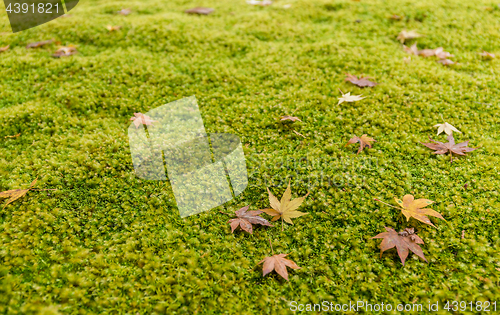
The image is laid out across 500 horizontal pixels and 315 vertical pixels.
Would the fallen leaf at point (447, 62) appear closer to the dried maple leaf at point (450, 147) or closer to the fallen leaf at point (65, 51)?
the dried maple leaf at point (450, 147)

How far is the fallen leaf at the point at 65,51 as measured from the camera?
4.90 meters

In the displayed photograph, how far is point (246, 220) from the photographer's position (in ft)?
9.16

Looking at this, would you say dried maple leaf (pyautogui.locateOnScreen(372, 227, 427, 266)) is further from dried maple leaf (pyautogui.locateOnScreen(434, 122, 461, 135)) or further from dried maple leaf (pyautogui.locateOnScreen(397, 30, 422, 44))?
dried maple leaf (pyautogui.locateOnScreen(397, 30, 422, 44))

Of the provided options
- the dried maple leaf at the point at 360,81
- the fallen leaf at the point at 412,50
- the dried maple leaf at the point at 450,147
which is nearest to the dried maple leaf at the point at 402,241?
the dried maple leaf at the point at 450,147

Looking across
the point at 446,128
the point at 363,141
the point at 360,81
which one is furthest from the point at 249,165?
the point at 446,128

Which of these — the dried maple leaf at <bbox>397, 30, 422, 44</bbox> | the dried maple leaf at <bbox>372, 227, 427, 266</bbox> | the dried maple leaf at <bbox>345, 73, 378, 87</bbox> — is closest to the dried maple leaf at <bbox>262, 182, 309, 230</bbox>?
the dried maple leaf at <bbox>372, 227, 427, 266</bbox>

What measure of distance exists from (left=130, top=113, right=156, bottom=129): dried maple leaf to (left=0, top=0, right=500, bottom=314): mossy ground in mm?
208

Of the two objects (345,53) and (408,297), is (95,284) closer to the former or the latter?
(408,297)

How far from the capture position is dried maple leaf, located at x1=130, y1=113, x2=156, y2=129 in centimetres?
378

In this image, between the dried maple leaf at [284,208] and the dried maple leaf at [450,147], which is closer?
the dried maple leaf at [284,208]

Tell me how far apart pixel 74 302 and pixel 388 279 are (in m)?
2.70

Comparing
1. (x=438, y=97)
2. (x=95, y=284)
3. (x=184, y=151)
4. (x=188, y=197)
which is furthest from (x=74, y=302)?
(x=438, y=97)

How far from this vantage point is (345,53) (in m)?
4.90

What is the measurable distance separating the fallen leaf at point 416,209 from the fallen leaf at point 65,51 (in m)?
5.91
